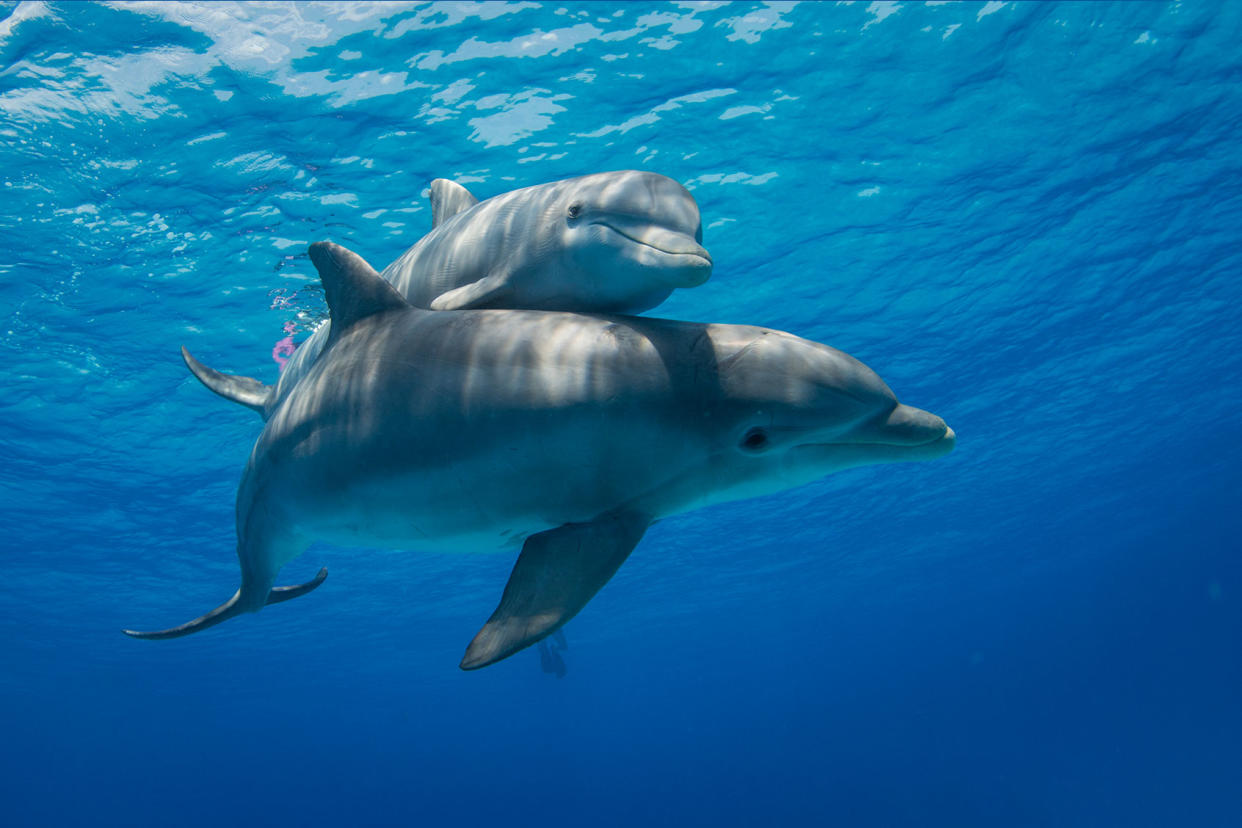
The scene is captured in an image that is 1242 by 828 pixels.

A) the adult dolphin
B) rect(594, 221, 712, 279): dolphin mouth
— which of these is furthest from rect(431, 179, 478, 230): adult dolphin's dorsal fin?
rect(594, 221, 712, 279): dolphin mouth

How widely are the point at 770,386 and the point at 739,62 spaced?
26.4ft

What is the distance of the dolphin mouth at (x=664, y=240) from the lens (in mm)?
2684

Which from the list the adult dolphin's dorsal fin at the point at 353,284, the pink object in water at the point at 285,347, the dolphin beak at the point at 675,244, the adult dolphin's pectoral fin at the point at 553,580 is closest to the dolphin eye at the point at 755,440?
the adult dolphin's pectoral fin at the point at 553,580

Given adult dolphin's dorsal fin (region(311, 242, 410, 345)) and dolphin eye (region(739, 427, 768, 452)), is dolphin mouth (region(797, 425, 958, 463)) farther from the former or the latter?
adult dolphin's dorsal fin (region(311, 242, 410, 345))

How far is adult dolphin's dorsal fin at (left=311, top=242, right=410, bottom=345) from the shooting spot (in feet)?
10.6

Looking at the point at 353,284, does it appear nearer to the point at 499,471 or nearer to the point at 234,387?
the point at 499,471

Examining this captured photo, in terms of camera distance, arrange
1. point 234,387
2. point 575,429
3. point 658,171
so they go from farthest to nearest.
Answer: point 658,171
point 234,387
point 575,429

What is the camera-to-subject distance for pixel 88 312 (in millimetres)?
11641

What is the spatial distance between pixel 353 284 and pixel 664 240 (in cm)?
148

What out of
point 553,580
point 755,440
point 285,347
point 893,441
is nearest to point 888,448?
point 893,441

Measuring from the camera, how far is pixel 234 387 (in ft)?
16.2

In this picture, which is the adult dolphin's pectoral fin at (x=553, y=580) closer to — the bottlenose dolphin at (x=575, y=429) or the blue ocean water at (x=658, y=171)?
the bottlenose dolphin at (x=575, y=429)

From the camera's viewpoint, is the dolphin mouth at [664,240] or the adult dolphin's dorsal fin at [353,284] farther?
the adult dolphin's dorsal fin at [353,284]

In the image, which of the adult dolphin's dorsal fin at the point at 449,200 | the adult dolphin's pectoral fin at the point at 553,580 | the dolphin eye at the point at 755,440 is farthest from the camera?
the adult dolphin's dorsal fin at the point at 449,200
